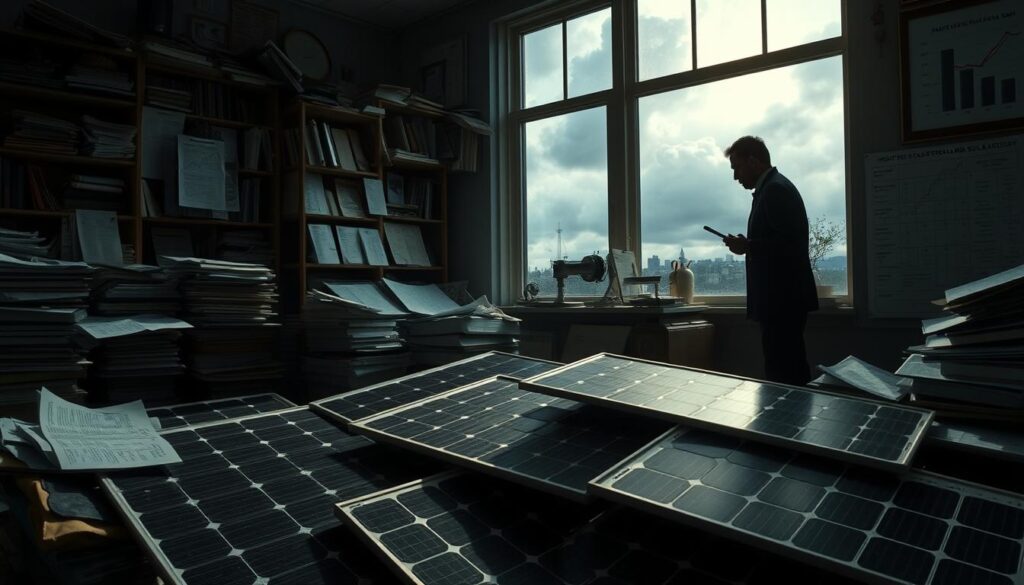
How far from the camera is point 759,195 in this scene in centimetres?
297

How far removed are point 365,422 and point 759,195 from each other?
7.97ft

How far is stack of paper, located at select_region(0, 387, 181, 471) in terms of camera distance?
1.00 meters

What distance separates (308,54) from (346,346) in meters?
2.64

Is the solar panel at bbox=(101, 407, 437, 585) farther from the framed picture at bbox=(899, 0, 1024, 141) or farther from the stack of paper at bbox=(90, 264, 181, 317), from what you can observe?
the framed picture at bbox=(899, 0, 1024, 141)

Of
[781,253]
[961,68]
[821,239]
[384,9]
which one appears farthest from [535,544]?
[384,9]

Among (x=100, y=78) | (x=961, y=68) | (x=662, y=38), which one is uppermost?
(x=662, y=38)

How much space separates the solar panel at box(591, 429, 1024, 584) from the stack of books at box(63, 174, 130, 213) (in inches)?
140

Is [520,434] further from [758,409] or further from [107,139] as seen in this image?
[107,139]

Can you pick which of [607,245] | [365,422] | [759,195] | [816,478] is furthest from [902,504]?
[607,245]

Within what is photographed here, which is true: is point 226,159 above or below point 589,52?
below

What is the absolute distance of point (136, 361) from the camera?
2.35 m

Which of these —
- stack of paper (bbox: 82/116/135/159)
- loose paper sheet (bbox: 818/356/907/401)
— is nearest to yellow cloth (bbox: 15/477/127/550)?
loose paper sheet (bbox: 818/356/907/401)

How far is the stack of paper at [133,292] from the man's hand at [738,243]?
2.39 metres

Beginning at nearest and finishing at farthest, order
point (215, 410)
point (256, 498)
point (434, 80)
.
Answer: point (256, 498), point (215, 410), point (434, 80)
